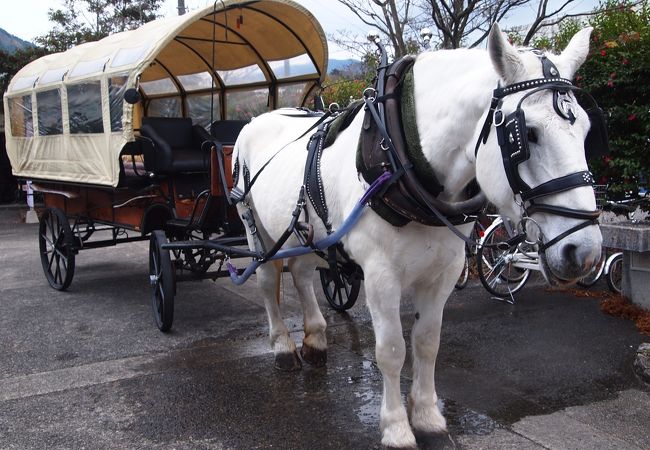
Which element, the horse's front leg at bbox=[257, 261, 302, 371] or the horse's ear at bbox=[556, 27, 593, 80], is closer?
the horse's ear at bbox=[556, 27, 593, 80]

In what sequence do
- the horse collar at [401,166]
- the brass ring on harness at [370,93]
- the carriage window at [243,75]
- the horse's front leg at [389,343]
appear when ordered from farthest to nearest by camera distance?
the carriage window at [243,75] < the brass ring on harness at [370,93] < the horse's front leg at [389,343] < the horse collar at [401,166]

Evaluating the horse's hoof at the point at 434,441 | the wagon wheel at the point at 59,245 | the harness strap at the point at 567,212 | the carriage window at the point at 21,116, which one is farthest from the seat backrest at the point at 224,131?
the harness strap at the point at 567,212

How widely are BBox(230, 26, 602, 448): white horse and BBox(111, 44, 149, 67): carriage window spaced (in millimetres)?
2093

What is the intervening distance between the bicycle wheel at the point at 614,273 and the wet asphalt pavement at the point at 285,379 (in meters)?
0.29

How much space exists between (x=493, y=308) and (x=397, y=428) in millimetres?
2986

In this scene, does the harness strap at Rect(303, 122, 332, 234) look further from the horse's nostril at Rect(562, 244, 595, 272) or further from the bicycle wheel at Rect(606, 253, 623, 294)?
the bicycle wheel at Rect(606, 253, 623, 294)

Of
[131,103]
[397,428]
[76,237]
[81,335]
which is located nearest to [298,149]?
[397,428]

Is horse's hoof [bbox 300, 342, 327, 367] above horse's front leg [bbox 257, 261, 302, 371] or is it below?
below

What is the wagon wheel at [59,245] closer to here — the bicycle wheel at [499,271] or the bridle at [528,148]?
the bicycle wheel at [499,271]

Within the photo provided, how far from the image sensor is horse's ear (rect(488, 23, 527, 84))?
210 cm

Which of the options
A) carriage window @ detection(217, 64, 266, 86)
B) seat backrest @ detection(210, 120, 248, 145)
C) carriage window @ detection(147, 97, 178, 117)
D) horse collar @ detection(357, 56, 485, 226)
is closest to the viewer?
horse collar @ detection(357, 56, 485, 226)

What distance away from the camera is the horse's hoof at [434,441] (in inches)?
121

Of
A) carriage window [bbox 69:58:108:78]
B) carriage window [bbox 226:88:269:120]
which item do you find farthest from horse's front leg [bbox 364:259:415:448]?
carriage window [bbox 226:88:269:120]

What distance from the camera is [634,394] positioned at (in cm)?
366
